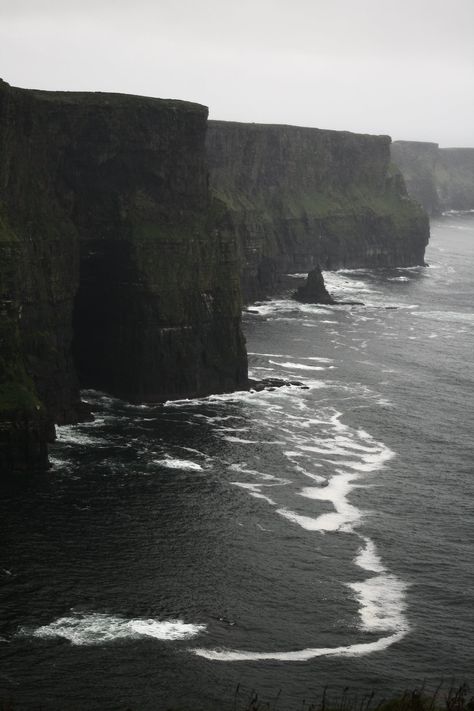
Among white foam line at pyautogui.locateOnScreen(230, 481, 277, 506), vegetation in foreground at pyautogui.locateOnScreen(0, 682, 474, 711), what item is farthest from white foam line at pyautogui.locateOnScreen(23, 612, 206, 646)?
white foam line at pyautogui.locateOnScreen(230, 481, 277, 506)

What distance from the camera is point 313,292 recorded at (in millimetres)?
181750

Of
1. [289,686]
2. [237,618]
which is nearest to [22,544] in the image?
[237,618]

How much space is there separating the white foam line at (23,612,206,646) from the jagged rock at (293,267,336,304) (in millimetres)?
121110

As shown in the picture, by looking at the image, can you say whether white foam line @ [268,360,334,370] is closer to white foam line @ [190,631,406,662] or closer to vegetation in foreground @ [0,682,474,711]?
white foam line @ [190,631,406,662]

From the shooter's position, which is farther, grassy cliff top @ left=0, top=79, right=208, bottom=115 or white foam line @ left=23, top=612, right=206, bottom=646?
grassy cliff top @ left=0, top=79, right=208, bottom=115

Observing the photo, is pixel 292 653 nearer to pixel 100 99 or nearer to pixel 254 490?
pixel 254 490

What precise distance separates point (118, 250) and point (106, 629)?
5477 cm

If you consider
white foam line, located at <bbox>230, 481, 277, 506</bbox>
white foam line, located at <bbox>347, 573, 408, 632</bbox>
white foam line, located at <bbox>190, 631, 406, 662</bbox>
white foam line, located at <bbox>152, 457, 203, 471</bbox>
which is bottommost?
white foam line, located at <bbox>190, 631, 406, 662</bbox>

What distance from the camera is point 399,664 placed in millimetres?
59594

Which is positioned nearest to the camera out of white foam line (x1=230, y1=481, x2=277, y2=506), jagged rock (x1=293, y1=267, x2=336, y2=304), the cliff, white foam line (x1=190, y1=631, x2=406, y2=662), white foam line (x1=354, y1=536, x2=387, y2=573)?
white foam line (x1=190, y1=631, x2=406, y2=662)

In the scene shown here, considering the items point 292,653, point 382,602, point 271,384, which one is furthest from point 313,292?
point 292,653

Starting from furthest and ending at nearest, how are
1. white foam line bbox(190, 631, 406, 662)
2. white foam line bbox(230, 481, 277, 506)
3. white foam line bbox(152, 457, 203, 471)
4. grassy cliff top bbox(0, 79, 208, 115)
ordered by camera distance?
grassy cliff top bbox(0, 79, 208, 115), white foam line bbox(152, 457, 203, 471), white foam line bbox(230, 481, 277, 506), white foam line bbox(190, 631, 406, 662)

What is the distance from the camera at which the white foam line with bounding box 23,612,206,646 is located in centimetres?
6041

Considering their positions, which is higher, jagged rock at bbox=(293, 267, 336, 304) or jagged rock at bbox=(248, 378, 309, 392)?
jagged rock at bbox=(293, 267, 336, 304)
